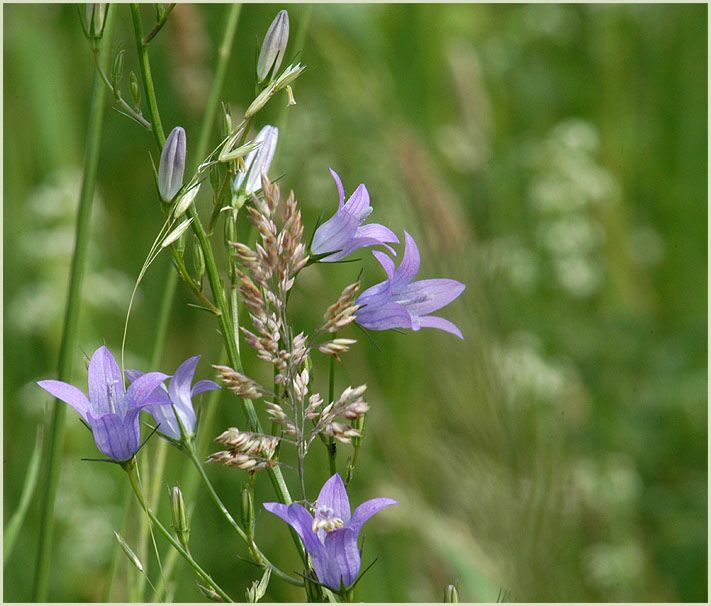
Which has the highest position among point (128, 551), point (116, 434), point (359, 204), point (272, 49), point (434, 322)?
point (272, 49)

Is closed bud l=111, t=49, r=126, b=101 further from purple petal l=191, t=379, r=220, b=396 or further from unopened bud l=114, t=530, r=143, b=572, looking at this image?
unopened bud l=114, t=530, r=143, b=572

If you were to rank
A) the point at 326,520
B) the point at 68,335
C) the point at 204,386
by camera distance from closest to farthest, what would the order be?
the point at 326,520, the point at 204,386, the point at 68,335

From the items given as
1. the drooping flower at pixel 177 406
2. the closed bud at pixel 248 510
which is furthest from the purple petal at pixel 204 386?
the closed bud at pixel 248 510

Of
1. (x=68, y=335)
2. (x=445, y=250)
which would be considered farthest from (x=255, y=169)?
(x=445, y=250)

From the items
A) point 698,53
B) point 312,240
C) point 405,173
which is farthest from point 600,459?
point 312,240

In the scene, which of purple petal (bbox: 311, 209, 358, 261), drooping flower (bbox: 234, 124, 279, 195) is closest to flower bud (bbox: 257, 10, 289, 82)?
drooping flower (bbox: 234, 124, 279, 195)

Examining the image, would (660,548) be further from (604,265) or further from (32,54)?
(32,54)

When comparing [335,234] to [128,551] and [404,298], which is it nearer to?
[404,298]
